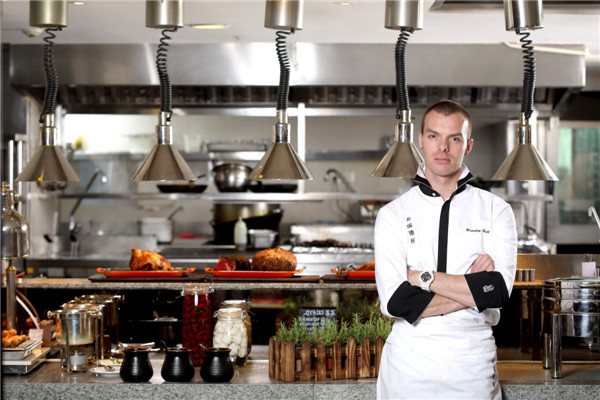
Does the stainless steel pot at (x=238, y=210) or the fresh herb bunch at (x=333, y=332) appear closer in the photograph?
the fresh herb bunch at (x=333, y=332)

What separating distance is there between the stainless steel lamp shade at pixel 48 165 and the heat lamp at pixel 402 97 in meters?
1.44

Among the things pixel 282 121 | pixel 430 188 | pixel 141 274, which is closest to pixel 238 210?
pixel 141 274

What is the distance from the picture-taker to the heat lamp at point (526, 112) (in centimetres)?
364

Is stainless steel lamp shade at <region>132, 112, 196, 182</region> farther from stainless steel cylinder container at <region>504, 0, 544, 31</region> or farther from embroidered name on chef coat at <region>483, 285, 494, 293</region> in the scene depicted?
stainless steel cylinder container at <region>504, 0, 544, 31</region>

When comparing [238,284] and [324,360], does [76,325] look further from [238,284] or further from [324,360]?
[324,360]

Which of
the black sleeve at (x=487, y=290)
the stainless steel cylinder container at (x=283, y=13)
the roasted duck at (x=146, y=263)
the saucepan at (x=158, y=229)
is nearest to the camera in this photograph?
the black sleeve at (x=487, y=290)

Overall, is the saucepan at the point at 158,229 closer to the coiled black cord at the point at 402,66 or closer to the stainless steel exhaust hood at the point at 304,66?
the stainless steel exhaust hood at the point at 304,66

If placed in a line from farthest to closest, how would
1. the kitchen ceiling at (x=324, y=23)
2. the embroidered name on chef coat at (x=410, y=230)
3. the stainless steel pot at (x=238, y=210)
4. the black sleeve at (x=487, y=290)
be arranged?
the stainless steel pot at (x=238, y=210) < the kitchen ceiling at (x=324, y=23) < the embroidered name on chef coat at (x=410, y=230) < the black sleeve at (x=487, y=290)

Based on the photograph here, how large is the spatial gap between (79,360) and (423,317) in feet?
5.57

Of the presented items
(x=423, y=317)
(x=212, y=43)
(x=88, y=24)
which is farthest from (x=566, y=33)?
(x=423, y=317)

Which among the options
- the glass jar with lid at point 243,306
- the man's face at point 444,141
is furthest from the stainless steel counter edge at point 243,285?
the man's face at point 444,141

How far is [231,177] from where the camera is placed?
24.1 ft

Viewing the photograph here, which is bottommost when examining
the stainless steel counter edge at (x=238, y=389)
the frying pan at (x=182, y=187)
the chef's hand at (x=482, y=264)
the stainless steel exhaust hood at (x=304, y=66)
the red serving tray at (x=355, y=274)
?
the stainless steel counter edge at (x=238, y=389)

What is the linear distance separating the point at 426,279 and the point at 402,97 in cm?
113
